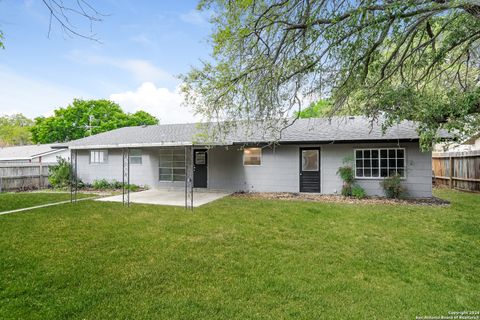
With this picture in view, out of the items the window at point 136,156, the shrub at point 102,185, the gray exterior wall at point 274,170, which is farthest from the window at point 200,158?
the shrub at point 102,185

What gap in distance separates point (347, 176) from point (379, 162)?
1.34m

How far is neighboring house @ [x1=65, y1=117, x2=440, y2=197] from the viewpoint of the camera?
9.57 metres

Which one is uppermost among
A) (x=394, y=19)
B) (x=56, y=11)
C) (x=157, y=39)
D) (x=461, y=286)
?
(x=157, y=39)

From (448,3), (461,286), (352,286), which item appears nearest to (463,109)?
(448,3)

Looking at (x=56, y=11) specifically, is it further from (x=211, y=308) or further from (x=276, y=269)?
(x=276, y=269)

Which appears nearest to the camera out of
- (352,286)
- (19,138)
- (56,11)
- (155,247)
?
(56,11)

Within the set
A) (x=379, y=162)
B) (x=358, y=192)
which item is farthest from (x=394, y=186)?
(x=358, y=192)

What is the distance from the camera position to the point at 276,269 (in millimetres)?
3746

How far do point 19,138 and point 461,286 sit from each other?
6029 cm

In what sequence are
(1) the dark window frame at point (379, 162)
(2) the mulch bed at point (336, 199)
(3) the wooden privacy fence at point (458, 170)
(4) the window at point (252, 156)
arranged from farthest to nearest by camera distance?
(4) the window at point (252, 156)
(3) the wooden privacy fence at point (458, 170)
(1) the dark window frame at point (379, 162)
(2) the mulch bed at point (336, 199)

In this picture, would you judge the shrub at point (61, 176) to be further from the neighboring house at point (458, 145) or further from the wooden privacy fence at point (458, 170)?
the wooden privacy fence at point (458, 170)

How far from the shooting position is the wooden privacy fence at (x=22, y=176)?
12094 mm

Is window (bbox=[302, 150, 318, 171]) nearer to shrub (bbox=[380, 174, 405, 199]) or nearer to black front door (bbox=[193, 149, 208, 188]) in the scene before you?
shrub (bbox=[380, 174, 405, 199])

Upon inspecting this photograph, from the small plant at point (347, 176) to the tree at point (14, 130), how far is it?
165 feet
